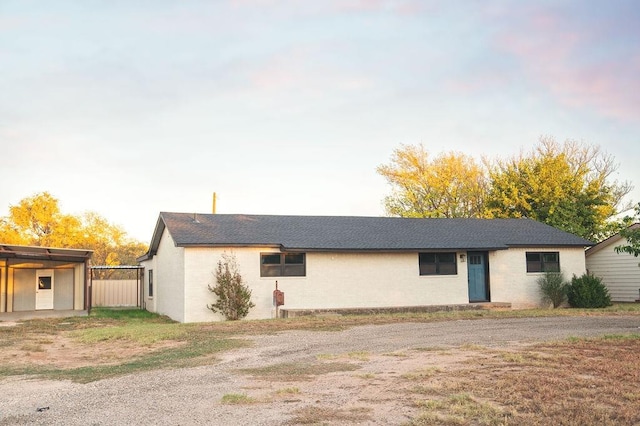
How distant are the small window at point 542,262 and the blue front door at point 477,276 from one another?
1.98m

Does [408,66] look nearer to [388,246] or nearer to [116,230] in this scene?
[388,246]

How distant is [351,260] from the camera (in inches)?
909

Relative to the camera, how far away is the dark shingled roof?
22.0 m

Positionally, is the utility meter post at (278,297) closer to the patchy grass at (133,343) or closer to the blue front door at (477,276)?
the patchy grass at (133,343)

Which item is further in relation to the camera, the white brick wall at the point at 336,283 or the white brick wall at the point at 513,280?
the white brick wall at the point at 513,280

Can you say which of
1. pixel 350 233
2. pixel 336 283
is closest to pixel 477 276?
pixel 350 233

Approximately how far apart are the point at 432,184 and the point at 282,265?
23704 mm

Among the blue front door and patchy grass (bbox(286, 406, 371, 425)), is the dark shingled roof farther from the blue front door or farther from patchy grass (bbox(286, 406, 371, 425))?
patchy grass (bbox(286, 406, 371, 425))

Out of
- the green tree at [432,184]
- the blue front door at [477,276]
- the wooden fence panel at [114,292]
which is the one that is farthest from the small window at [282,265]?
the green tree at [432,184]

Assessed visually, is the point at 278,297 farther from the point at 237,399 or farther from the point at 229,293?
the point at 237,399

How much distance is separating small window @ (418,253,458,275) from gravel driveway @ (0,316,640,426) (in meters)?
9.96

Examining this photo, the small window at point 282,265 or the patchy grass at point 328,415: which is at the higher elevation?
the small window at point 282,265

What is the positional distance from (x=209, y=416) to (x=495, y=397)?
338 centimetres

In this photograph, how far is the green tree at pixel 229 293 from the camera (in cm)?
2091
